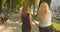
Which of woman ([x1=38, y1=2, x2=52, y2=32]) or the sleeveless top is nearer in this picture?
woman ([x1=38, y1=2, x2=52, y2=32])

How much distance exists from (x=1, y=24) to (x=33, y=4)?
3525mm

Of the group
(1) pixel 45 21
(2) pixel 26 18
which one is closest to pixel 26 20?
(2) pixel 26 18

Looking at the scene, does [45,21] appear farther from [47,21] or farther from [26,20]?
[26,20]

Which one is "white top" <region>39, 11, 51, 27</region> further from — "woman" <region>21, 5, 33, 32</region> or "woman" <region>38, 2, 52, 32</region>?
"woman" <region>21, 5, 33, 32</region>

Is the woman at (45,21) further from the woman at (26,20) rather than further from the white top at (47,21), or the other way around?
the woman at (26,20)

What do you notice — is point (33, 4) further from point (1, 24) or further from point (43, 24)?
Result: point (43, 24)

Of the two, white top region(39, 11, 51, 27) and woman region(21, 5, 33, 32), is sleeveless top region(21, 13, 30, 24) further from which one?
white top region(39, 11, 51, 27)

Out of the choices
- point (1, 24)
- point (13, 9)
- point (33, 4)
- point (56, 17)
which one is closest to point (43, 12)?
point (56, 17)

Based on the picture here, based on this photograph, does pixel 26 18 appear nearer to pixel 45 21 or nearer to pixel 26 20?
pixel 26 20

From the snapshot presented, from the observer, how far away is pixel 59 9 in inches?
430

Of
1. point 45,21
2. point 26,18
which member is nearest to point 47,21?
point 45,21

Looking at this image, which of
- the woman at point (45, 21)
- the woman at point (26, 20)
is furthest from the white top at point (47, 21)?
the woman at point (26, 20)

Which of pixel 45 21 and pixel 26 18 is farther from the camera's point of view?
pixel 26 18

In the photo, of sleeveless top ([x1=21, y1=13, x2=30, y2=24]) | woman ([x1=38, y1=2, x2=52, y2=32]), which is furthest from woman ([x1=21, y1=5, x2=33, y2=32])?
woman ([x1=38, y1=2, x2=52, y2=32])
